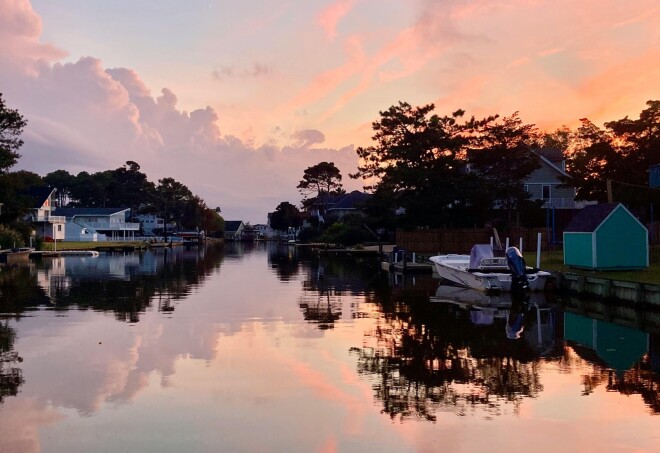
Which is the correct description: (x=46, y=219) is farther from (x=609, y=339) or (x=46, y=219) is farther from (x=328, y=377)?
(x=328, y=377)

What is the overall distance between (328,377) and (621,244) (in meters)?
24.6

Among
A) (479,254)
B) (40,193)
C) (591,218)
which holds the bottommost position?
(479,254)

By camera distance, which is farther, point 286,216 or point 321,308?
point 286,216

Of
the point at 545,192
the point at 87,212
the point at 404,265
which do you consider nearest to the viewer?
the point at 404,265

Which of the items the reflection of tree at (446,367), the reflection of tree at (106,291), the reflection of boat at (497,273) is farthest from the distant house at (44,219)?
the reflection of tree at (446,367)

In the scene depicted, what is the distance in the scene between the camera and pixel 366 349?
19547 mm

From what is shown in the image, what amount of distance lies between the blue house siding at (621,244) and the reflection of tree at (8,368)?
2804cm

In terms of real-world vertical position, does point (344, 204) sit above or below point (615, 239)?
above

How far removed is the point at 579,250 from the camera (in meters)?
36.9

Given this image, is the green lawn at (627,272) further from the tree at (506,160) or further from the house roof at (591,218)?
the tree at (506,160)

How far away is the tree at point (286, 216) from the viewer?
186 m

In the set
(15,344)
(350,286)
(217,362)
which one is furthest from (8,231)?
(217,362)

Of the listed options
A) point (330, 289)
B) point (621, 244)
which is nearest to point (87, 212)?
point (330, 289)

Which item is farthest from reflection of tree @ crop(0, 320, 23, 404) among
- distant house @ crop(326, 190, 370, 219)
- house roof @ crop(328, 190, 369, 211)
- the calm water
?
house roof @ crop(328, 190, 369, 211)
